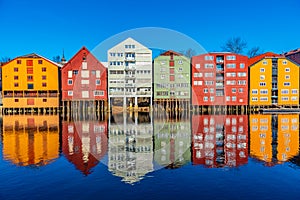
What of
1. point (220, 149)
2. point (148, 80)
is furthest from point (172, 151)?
point (148, 80)

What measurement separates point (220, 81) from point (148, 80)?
16828 millimetres

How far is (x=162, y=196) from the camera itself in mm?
11594

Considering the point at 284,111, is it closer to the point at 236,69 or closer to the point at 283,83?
the point at 283,83

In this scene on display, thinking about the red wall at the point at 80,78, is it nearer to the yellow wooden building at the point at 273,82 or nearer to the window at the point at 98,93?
the window at the point at 98,93

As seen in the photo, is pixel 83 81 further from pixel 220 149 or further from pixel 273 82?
pixel 220 149

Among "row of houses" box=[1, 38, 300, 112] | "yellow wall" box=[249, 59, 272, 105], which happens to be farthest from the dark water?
"yellow wall" box=[249, 59, 272, 105]

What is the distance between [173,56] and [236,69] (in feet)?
48.5

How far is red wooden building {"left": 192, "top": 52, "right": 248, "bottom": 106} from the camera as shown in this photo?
59531 millimetres

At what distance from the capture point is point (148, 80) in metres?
59.3

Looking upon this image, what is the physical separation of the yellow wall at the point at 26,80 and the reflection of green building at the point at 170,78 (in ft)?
77.0

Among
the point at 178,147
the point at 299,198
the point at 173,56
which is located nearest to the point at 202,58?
the point at 173,56

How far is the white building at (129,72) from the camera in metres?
59.2

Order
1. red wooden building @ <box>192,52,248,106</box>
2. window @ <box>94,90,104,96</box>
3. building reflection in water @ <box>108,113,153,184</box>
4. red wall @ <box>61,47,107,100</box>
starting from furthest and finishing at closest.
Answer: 1. red wooden building @ <box>192,52,248,106</box>
2. window @ <box>94,90,104,96</box>
3. red wall @ <box>61,47,107,100</box>
4. building reflection in water @ <box>108,113,153,184</box>

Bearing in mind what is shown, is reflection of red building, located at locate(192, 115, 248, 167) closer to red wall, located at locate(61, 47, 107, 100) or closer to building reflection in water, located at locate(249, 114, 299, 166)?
building reflection in water, located at locate(249, 114, 299, 166)
